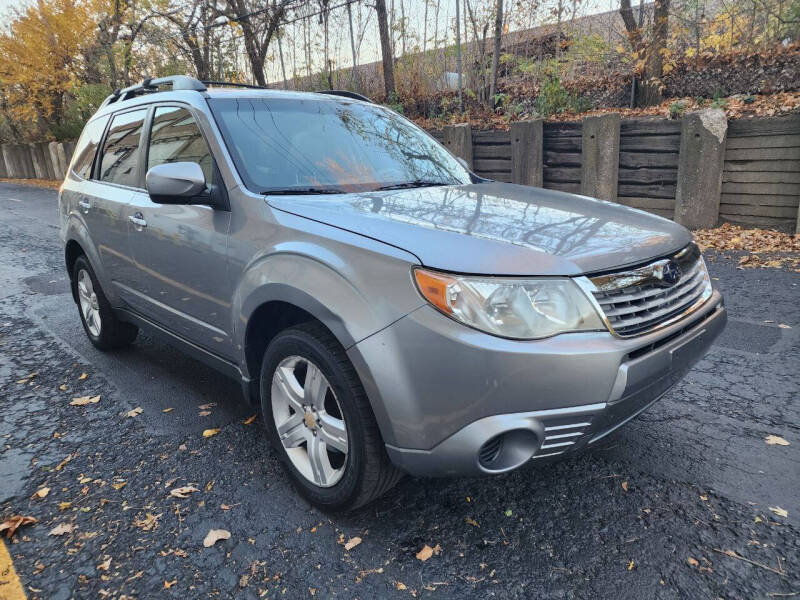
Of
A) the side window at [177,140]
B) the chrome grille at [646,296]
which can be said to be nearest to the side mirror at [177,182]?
the side window at [177,140]

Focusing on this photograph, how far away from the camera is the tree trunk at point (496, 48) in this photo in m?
11.8

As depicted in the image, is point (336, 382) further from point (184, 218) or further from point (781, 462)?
point (781, 462)

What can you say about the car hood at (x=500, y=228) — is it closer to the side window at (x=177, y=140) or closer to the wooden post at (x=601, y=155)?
the side window at (x=177, y=140)

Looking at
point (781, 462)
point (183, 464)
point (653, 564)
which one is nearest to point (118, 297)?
point (183, 464)

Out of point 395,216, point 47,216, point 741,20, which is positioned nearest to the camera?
point 395,216

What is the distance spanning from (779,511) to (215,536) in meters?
2.30

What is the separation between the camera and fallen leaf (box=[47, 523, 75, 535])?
2385mm

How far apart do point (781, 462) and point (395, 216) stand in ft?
6.97

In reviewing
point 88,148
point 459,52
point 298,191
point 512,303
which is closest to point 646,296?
point 512,303

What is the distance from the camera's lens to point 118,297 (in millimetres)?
3938

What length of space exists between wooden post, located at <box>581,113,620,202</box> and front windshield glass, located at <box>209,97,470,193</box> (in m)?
5.61

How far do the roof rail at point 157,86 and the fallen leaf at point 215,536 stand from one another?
7.62ft

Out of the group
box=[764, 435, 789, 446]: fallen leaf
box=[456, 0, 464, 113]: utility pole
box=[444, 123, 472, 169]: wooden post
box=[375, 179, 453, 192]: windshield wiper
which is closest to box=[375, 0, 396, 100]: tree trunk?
box=[456, 0, 464, 113]: utility pole

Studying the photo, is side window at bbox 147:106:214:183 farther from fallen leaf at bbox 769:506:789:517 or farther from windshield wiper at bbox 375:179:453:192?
fallen leaf at bbox 769:506:789:517
